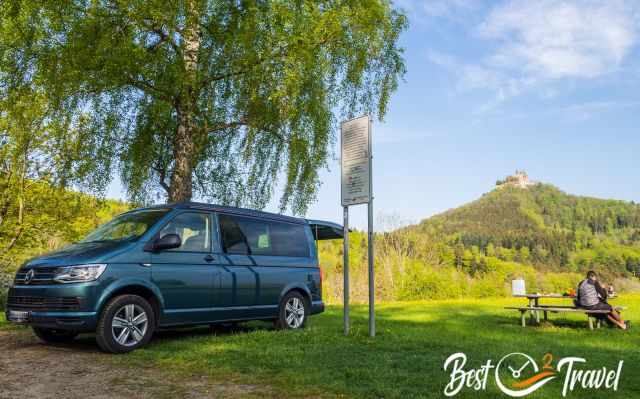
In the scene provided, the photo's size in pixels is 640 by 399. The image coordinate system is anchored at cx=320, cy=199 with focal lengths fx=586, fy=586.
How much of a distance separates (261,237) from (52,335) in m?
3.65

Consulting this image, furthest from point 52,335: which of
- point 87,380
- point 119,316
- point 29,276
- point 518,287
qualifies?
point 518,287

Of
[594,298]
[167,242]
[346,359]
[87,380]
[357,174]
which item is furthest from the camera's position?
[594,298]

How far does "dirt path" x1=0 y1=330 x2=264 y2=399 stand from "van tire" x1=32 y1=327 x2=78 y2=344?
764mm

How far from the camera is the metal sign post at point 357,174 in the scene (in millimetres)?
9727

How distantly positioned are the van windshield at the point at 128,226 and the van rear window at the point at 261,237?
1.17 meters

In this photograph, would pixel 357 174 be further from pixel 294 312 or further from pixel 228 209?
pixel 294 312

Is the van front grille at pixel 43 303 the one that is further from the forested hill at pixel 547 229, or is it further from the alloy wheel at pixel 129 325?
the forested hill at pixel 547 229

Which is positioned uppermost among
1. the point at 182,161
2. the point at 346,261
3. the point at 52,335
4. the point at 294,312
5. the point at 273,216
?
the point at 182,161

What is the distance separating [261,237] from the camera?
1031 centimetres

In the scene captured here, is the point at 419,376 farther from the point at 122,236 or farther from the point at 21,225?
the point at 21,225

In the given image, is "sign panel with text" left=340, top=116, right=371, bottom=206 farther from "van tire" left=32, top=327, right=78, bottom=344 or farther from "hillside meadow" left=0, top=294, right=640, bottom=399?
"van tire" left=32, top=327, right=78, bottom=344

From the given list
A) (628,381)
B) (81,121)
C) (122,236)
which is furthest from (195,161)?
(628,381)

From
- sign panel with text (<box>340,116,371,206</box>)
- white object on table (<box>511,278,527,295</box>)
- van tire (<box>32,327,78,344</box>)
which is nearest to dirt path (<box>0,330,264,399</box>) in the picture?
van tire (<box>32,327,78,344</box>)

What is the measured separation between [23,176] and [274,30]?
47.4 feet
